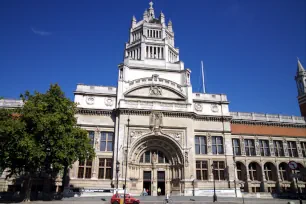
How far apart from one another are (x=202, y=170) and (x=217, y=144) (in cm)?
547

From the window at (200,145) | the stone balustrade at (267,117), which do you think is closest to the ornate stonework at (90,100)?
the window at (200,145)

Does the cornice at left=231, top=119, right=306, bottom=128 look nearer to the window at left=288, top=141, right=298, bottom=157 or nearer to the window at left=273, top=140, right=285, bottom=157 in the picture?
the window at left=273, top=140, right=285, bottom=157

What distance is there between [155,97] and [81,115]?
1278cm

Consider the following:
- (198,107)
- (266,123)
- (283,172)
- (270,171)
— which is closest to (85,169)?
(198,107)

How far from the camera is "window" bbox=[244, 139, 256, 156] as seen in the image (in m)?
44.5

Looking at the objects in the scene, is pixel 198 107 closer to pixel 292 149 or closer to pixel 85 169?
pixel 85 169

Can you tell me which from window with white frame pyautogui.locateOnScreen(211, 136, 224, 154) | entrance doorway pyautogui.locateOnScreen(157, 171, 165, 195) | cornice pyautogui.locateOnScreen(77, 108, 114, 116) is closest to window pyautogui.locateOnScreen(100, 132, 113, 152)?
cornice pyautogui.locateOnScreen(77, 108, 114, 116)

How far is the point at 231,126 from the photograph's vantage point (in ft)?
147

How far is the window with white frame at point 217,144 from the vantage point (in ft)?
134

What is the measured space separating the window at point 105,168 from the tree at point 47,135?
22.9 ft

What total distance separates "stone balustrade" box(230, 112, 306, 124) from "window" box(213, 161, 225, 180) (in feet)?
33.6

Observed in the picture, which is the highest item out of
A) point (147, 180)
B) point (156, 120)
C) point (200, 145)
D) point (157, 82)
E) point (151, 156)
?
point (157, 82)

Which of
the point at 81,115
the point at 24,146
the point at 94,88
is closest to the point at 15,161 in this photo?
the point at 24,146

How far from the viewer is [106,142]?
123 ft
